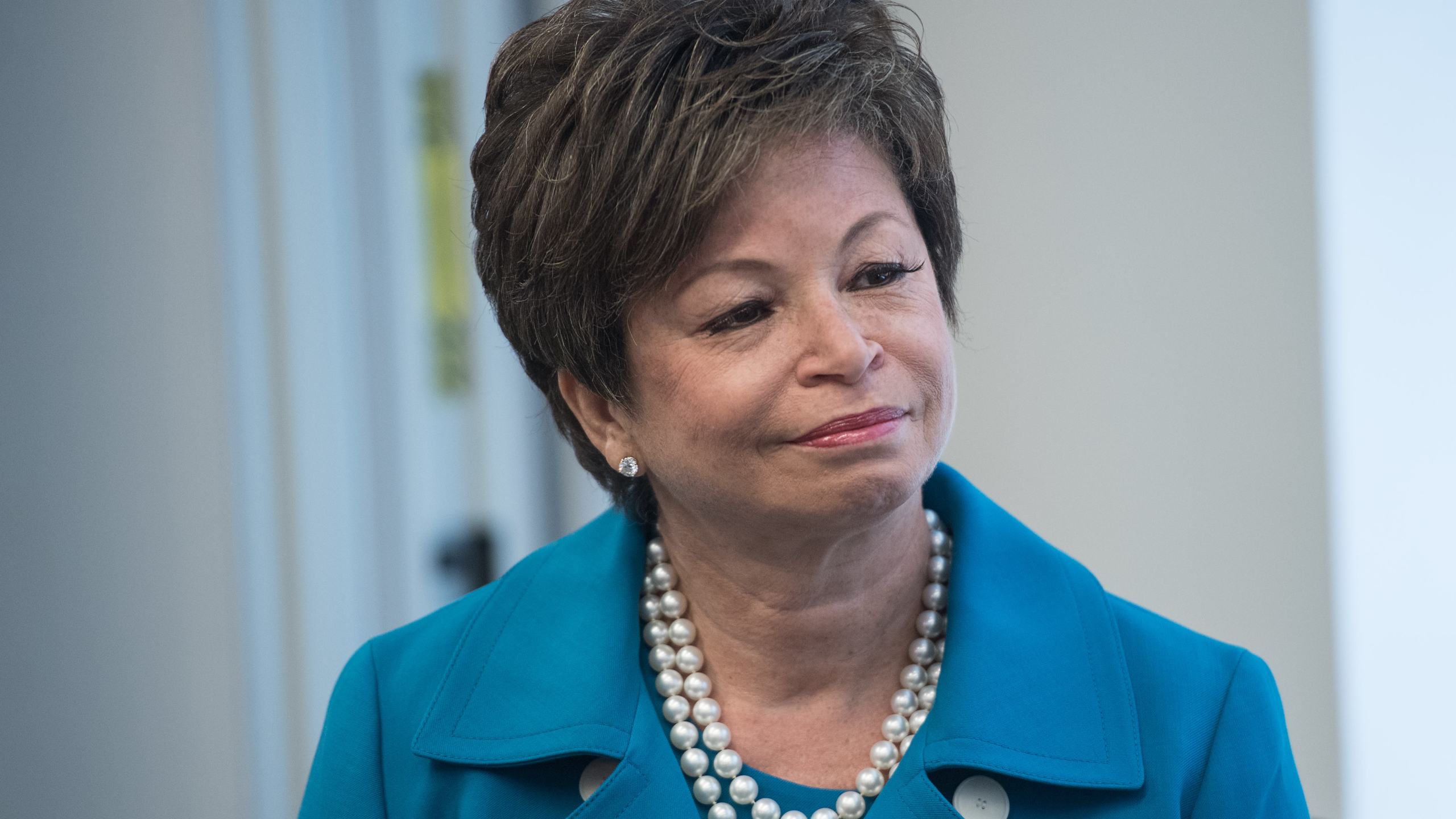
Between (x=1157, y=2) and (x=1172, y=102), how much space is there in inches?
5.8

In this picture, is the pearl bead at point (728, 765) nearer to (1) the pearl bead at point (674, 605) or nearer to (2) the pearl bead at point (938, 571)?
(1) the pearl bead at point (674, 605)

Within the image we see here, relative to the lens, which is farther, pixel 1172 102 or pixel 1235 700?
pixel 1172 102

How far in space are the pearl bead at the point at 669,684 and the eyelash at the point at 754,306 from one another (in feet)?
1.29


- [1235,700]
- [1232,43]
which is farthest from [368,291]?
[1235,700]

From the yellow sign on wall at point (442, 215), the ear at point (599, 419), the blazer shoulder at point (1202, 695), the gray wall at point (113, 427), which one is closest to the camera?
the blazer shoulder at point (1202, 695)

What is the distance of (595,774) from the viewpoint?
122cm

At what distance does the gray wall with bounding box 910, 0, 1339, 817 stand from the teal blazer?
57 centimetres

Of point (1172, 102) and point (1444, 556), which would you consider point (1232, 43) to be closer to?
point (1172, 102)

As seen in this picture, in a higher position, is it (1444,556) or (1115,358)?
(1115,358)

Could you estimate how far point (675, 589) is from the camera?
136cm

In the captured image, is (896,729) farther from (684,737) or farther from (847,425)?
(847,425)

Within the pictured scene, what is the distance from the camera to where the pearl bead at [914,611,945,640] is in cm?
128

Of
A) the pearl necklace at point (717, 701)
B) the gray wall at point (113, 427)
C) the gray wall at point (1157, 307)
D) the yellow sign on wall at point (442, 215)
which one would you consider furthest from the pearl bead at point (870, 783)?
A: the yellow sign on wall at point (442, 215)

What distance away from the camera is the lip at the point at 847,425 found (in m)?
1.06
